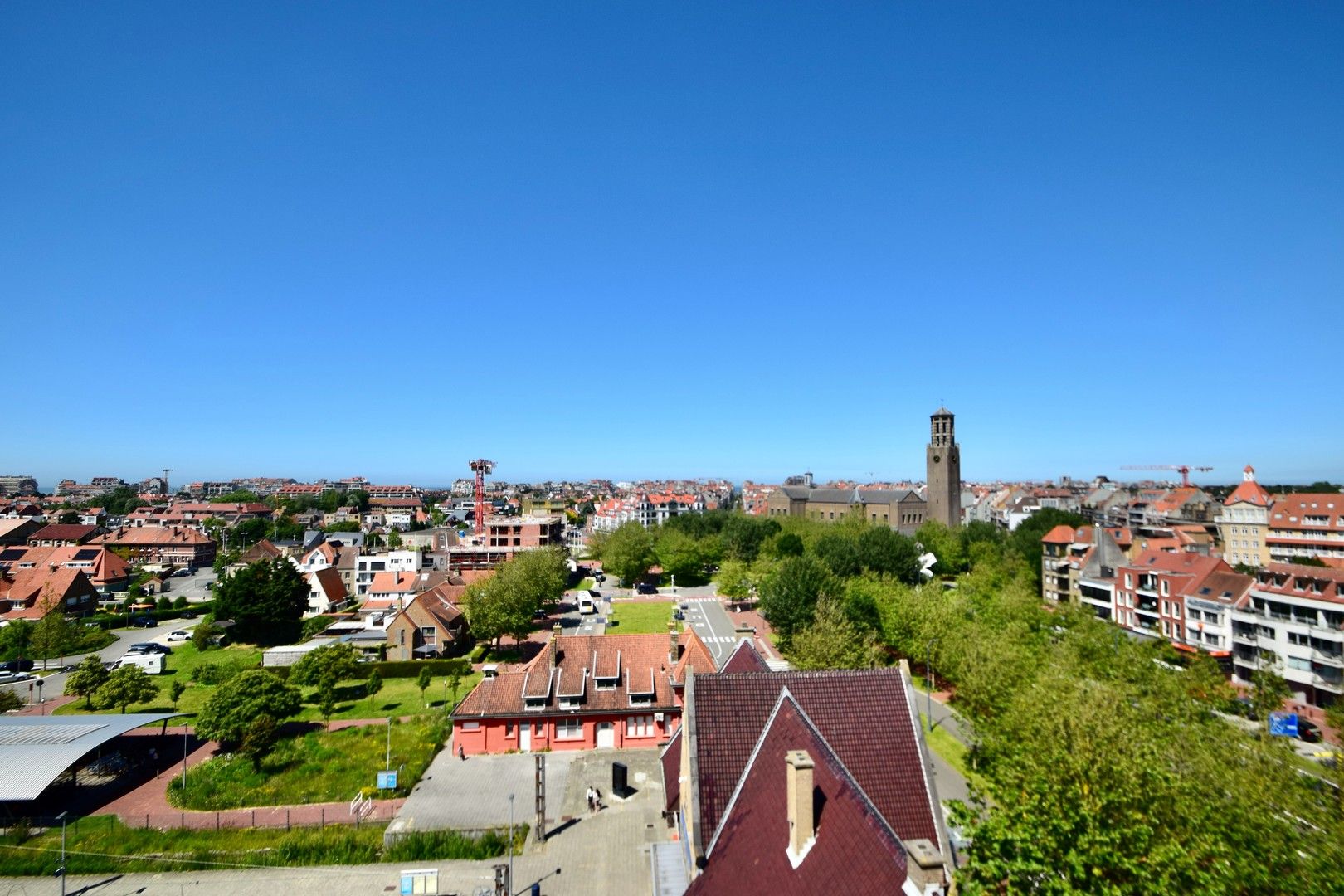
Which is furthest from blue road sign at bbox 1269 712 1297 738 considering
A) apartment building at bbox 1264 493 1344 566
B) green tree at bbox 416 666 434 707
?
apartment building at bbox 1264 493 1344 566

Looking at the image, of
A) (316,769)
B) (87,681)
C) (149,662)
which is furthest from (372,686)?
(149,662)

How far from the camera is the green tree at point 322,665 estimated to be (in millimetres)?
43312

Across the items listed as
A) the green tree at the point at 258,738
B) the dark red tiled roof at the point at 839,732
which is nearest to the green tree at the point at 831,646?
the dark red tiled roof at the point at 839,732

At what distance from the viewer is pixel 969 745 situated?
34.6 meters

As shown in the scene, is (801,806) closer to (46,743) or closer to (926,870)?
(926,870)

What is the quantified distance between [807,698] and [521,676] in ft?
74.9

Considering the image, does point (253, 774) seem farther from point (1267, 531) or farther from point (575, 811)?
point (1267, 531)

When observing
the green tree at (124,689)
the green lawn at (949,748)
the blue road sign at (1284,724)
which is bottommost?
the green lawn at (949,748)

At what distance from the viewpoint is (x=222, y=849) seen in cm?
2567

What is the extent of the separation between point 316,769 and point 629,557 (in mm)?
54586

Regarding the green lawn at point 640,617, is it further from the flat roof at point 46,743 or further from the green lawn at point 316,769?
the flat roof at point 46,743

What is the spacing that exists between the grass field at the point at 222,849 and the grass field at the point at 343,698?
14.8m

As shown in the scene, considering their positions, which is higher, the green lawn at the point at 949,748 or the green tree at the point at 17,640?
the green tree at the point at 17,640

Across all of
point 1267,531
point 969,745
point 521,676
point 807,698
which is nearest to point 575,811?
point 521,676
